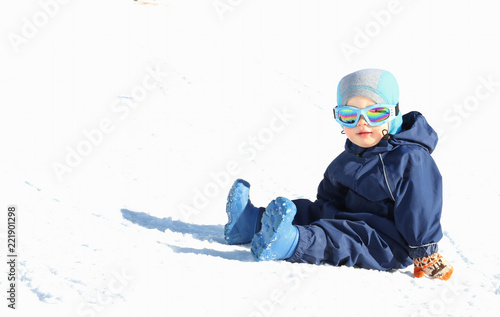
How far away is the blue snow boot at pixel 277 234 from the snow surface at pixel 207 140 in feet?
0.17

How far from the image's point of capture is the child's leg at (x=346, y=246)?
2.43 m

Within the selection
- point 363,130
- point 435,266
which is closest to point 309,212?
point 363,130

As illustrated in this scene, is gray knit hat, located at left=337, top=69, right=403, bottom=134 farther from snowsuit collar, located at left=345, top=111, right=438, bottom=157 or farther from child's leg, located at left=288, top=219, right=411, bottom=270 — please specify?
child's leg, located at left=288, top=219, right=411, bottom=270

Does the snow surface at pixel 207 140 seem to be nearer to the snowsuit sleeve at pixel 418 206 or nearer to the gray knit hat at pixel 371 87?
the snowsuit sleeve at pixel 418 206

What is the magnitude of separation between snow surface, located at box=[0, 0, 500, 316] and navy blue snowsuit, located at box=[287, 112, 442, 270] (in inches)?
3.6

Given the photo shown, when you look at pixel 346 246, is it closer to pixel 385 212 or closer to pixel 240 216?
pixel 385 212

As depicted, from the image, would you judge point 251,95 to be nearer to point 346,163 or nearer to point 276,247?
point 346,163

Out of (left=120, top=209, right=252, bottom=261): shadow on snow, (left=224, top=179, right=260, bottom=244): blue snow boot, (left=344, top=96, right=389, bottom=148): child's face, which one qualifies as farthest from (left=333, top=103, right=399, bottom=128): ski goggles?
(left=120, top=209, right=252, bottom=261): shadow on snow

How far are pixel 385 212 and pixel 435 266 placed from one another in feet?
0.99

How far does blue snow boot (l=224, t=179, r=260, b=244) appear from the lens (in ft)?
8.73

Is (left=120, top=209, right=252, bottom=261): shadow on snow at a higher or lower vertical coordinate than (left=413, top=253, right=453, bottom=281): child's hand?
higher

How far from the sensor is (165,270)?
7.32 feet

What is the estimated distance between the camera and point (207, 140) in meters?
3.88

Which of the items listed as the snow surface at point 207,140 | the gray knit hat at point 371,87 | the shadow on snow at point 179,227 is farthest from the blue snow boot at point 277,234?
the gray knit hat at point 371,87
